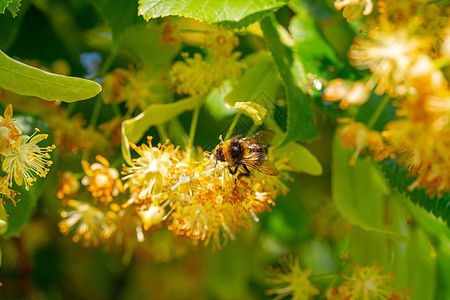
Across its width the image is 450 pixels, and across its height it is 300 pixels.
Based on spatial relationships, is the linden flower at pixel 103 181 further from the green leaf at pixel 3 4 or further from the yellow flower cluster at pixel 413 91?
the yellow flower cluster at pixel 413 91

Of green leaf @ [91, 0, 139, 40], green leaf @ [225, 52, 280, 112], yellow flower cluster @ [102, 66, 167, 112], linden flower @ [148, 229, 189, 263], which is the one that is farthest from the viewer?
linden flower @ [148, 229, 189, 263]

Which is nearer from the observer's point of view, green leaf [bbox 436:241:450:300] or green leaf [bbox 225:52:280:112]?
green leaf [bbox 225:52:280:112]

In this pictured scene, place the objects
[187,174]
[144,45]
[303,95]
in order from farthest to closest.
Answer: [144,45], [303,95], [187,174]

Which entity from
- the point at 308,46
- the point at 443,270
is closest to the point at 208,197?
the point at 308,46

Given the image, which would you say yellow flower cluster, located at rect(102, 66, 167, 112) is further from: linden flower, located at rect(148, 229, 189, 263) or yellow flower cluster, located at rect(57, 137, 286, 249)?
linden flower, located at rect(148, 229, 189, 263)

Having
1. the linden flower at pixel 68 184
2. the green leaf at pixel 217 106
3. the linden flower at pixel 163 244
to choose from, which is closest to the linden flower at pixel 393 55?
the green leaf at pixel 217 106

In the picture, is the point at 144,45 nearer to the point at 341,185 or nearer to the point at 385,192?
the point at 341,185

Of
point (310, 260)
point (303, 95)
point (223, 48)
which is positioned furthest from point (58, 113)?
point (310, 260)

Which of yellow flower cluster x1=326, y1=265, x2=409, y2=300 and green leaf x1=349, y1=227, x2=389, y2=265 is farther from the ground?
yellow flower cluster x1=326, y1=265, x2=409, y2=300

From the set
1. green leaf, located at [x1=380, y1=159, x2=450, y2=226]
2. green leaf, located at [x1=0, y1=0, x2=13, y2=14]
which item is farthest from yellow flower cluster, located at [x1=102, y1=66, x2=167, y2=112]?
green leaf, located at [x1=380, y1=159, x2=450, y2=226]
